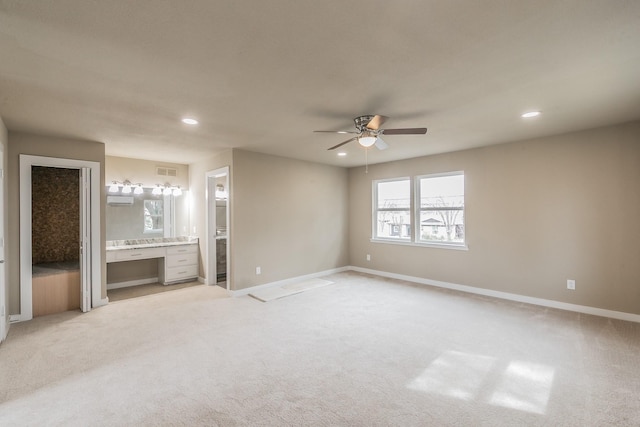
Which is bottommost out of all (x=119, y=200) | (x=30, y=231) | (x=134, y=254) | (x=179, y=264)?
(x=179, y=264)

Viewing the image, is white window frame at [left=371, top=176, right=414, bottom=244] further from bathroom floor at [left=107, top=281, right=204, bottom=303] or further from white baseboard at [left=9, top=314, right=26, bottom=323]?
white baseboard at [left=9, top=314, right=26, bottom=323]

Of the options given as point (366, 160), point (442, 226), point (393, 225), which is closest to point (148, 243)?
point (366, 160)

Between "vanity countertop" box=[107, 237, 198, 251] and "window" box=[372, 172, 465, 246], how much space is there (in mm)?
3997

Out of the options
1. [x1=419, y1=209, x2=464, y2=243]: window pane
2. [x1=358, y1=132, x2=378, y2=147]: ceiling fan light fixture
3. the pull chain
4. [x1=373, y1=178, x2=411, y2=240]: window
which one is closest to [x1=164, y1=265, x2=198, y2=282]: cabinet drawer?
[x1=373, y1=178, x2=411, y2=240]: window

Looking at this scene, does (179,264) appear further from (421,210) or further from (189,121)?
(421,210)

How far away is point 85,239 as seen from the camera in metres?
4.16

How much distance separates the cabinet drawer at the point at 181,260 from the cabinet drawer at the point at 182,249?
6 cm

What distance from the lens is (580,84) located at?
8.29 feet

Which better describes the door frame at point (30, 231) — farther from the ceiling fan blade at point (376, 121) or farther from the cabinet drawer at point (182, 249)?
the ceiling fan blade at point (376, 121)

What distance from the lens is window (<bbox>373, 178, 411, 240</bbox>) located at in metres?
5.98

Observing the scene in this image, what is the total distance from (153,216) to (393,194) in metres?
5.00

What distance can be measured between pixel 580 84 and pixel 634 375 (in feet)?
8.20

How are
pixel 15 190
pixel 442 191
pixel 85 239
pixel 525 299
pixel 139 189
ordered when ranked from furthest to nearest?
pixel 139 189
pixel 442 191
pixel 525 299
pixel 85 239
pixel 15 190

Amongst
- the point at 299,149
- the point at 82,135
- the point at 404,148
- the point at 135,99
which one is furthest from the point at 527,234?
the point at 82,135
